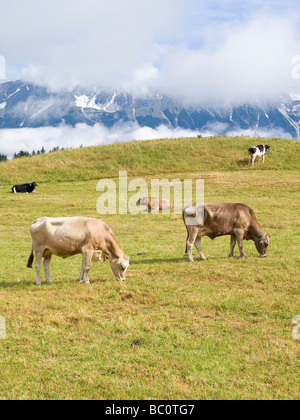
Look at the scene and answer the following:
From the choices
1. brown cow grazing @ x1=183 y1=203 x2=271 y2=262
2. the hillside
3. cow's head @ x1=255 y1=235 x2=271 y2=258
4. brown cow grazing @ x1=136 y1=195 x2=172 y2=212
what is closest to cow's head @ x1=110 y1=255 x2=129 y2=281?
brown cow grazing @ x1=183 y1=203 x2=271 y2=262

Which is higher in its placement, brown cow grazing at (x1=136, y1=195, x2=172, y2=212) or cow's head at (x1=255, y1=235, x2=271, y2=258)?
brown cow grazing at (x1=136, y1=195, x2=172, y2=212)

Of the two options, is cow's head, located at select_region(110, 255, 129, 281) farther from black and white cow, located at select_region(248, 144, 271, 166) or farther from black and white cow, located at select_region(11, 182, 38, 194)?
black and white cow, located at select_region(248, 144, 271, 166)

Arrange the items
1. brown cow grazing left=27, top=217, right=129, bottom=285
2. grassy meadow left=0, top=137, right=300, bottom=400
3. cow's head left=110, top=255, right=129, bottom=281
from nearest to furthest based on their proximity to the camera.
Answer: grassy meadow left=0, top=137, right=300, bottom=400
brown cow grazing left=27, top=217, right=129, bottom=285
cow's head left=110, top=255, right=129, bottom=281

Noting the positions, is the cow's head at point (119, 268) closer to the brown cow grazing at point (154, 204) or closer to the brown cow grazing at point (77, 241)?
the brown cow grazing at point (77, 241)

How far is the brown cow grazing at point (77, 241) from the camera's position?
12594 millimetres

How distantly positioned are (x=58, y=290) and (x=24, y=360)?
14.6 feet

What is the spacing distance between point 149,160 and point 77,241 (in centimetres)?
3574

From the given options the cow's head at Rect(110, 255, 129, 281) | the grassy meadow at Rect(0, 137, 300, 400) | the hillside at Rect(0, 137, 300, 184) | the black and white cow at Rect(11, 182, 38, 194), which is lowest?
the grassy meadow at Rect(0, 137, 300, 400)

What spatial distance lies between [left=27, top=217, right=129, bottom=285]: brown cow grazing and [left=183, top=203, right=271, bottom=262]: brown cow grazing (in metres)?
3.48

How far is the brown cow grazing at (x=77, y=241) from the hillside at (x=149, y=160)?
101 feet

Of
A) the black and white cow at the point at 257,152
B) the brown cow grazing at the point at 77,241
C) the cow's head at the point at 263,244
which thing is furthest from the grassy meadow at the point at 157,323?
the black and white cow at the point at 257,152

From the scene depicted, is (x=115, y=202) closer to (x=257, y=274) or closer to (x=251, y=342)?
(x=257, y=274)

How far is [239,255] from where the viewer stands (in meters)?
16.4

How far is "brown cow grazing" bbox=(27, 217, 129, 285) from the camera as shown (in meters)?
12.6
